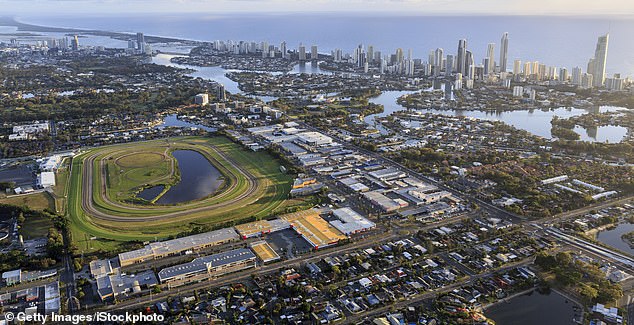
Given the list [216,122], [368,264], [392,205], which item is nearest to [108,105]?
[216,122]

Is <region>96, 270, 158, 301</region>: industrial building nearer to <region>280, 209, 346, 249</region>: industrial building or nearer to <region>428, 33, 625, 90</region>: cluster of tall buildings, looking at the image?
<region>280, 209, 346, 249</region>: industrial building

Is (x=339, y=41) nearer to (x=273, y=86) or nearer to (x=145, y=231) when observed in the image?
(x=273, y=86)

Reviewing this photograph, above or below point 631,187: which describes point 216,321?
below

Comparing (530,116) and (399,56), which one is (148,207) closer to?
Result: (530,116)

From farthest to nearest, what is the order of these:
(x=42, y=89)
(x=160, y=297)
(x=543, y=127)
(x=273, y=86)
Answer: (x=273, y=86), (x=42, y=89), (x=543, y=127), (x=160, y=297)

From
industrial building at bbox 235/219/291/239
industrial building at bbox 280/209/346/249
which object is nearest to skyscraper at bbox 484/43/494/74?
industrial building at bbox 280/209/346/249

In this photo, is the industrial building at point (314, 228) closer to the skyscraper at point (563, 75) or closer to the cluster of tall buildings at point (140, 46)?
the skyscraper at point (563, 75)
